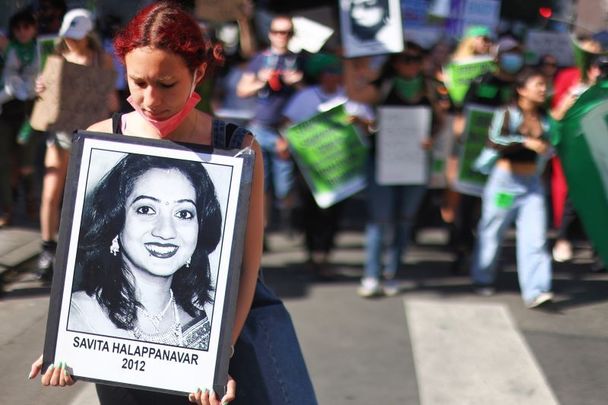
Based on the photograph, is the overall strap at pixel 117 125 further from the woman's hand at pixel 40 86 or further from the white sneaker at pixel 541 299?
the white sneaker at pixel 541 299

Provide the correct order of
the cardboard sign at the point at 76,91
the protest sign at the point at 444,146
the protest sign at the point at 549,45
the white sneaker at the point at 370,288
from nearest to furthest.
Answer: the cardboard sign at the point at 76,91, the white sneaker at the point at 370,288, the protest sign at the point at 444,146, the protest sign at the point at 549,45

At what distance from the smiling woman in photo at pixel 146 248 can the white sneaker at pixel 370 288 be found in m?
4.82

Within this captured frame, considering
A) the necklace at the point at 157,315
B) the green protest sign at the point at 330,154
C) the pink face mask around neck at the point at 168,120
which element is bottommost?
the green protest sign at the point at 330,154

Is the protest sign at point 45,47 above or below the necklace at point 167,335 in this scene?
above

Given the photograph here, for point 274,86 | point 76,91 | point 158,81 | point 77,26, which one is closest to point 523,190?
point 274,86

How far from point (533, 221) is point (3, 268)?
3609 millimetres

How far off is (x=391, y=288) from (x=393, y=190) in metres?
0.70

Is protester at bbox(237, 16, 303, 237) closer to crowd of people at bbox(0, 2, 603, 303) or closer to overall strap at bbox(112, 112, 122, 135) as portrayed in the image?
crowd of people at bbox(0, 2, 603, 303)

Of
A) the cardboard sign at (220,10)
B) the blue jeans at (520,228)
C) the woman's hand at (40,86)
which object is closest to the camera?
the woman's hand at (40,86)

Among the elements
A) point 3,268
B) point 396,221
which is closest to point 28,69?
point 3,268

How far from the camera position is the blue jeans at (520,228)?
7.17 m

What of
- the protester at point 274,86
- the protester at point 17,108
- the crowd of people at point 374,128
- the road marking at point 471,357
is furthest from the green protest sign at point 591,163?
the protester at point 17,108

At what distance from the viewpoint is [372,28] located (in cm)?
750

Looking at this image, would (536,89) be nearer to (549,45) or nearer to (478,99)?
(478,99)
